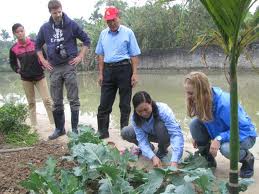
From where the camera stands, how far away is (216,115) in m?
3.75

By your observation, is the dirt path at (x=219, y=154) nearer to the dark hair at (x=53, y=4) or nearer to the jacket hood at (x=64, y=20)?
the jacket hood at (x=64, y=20)

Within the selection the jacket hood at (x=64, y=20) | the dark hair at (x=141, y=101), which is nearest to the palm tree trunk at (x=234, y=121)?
the dark hair at (x=141, y=101)

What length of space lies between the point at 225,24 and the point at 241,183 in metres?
1.22

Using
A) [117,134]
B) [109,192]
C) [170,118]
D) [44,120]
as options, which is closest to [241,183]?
[109,192]

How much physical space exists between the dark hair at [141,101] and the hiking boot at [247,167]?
0.93 m

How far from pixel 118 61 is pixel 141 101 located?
5.49 feet

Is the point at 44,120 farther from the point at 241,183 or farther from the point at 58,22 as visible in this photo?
the point at 241,183

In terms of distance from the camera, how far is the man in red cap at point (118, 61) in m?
5.50

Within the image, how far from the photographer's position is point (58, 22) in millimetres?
5680

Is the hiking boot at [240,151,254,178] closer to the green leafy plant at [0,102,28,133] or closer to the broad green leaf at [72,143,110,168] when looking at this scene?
the broad green leaf at [72,143,110,168]

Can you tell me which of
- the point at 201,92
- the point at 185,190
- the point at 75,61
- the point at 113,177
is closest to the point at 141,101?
the point at 201,92

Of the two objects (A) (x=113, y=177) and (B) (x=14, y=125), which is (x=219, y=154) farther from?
(B) (x=14, y=125)

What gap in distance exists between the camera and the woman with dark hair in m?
3.98

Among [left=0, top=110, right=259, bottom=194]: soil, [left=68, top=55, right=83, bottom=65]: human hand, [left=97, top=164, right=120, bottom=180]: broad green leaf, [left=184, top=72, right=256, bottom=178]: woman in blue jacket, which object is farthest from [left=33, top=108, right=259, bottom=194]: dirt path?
[left=97, top=164, right=120, bottom=180]: broad green leaf
